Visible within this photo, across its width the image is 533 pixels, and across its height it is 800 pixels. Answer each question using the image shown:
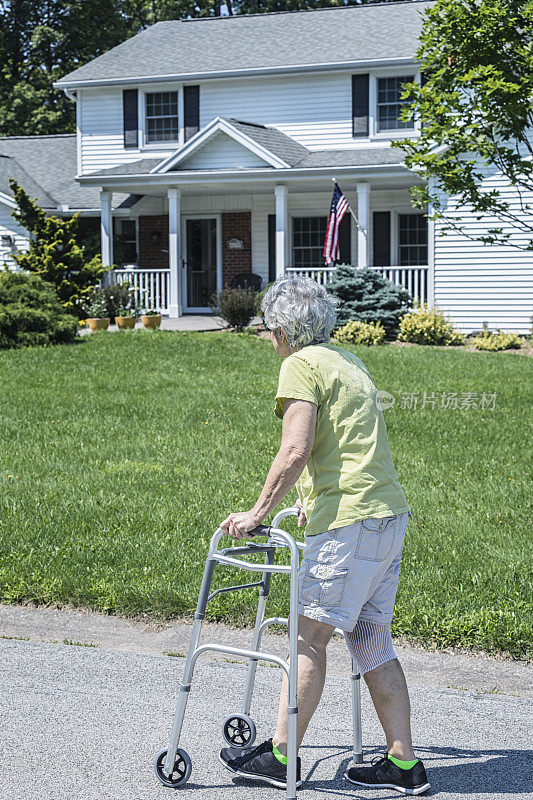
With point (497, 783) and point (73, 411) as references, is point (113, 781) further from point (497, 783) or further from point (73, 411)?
point (73, 411)

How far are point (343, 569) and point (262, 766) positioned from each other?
87 cm

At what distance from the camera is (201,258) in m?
26.8

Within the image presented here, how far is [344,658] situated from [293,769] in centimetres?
179

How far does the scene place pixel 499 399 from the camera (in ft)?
40.5

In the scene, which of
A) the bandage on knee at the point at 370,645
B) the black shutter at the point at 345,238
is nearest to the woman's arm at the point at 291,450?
the bandage on knee at the point at 370,645

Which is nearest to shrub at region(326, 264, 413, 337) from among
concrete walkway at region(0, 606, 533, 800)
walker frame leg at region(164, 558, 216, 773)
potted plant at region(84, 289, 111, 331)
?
potted plant at region(84, 289, 111, 331)

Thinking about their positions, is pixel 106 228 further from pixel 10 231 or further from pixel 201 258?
pixel 10 231

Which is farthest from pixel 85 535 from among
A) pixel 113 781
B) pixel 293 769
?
pixel 293 769

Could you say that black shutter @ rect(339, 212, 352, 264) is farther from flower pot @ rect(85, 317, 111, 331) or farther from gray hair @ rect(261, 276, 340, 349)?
gray hair @ rect(261, 276, 340, 349)

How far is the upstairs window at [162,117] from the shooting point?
26.4 metres

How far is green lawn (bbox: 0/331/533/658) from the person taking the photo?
580 cm

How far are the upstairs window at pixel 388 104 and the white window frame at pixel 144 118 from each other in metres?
5.41

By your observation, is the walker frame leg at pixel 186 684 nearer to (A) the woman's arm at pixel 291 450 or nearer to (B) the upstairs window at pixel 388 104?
(A) the woman's arm at pixel 291 450

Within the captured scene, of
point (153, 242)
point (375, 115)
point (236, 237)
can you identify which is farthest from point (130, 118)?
point (375, 115)
